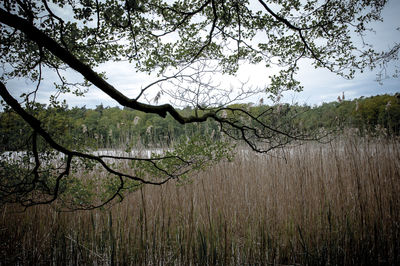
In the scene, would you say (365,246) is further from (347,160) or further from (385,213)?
(347,160)

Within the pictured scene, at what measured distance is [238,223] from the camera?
246 cm

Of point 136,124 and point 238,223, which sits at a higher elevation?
point 136,124

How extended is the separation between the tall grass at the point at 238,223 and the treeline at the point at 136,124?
544 millimetres

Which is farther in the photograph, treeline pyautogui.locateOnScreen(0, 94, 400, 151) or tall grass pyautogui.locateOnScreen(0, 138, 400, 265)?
tall grass pyautogui.locateOnScreen(0, 138, 400, 265)

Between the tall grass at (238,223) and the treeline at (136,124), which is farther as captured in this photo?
the tall grass at (238,223)

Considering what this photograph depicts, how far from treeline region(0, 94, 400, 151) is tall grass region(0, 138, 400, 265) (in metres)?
0.54

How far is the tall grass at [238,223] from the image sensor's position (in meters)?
2.32

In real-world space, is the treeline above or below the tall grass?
above

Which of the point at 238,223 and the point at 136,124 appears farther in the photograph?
the point at 136,124

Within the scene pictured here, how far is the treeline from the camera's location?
75.4 inches

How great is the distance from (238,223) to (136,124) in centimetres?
173

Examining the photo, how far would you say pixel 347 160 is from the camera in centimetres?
306

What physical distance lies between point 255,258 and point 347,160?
191 centimetres

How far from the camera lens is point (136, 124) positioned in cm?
282
